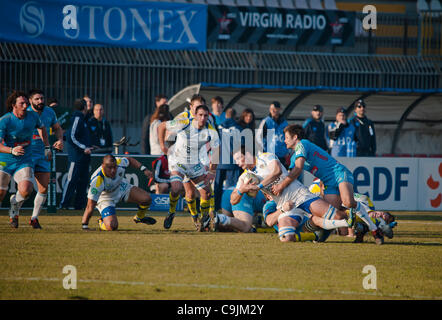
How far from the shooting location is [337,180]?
34.5 feet

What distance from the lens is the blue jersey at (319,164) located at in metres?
10.3

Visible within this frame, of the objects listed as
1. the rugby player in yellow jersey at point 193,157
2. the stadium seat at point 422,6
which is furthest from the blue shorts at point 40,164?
the stadium seat at point 422,6

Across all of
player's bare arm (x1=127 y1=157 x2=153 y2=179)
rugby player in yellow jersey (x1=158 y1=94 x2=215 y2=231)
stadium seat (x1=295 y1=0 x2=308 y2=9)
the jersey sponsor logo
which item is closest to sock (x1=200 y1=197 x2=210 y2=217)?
rugby player in yellow jersey (x1=158 y1=94 x2=215 y2=231)

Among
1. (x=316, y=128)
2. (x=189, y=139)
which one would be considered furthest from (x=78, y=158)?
(x=316, y=128)

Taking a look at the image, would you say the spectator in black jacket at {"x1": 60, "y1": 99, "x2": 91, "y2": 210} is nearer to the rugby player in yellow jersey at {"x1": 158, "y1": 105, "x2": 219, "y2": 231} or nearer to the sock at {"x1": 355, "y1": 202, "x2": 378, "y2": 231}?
the rugby player in yellow jersey at {"x1": 158, "y1": 105, "x2": 219, "y2": 231}

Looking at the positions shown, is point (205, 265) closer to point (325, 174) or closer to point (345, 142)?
point (325, 174)

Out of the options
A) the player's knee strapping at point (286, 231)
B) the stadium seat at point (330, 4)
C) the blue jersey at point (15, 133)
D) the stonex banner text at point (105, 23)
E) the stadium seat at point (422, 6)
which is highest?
the stadium seat at point (330, 4)

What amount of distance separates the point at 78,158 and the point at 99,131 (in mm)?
893

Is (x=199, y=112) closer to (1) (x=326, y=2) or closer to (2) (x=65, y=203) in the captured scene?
(2) (x=65, y=203)

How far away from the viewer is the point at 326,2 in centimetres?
2622

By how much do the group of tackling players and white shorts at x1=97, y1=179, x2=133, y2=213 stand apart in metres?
0.02

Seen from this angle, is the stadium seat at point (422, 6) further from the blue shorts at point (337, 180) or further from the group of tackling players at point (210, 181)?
the blue shorts at point (337, 180)

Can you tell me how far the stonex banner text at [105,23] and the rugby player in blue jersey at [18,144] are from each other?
780cm

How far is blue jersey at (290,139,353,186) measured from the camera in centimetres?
1032
